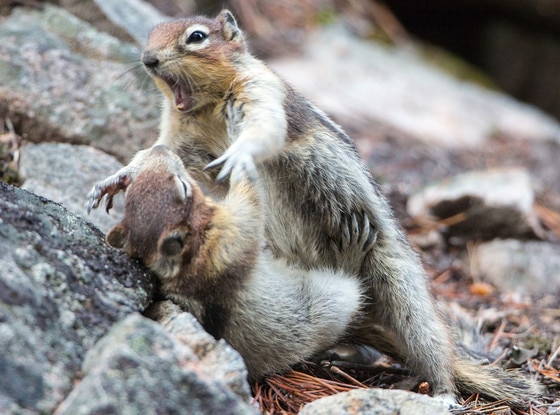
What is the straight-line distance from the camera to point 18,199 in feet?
11.0

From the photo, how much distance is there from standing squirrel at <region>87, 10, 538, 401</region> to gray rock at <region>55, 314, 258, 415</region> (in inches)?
56.2

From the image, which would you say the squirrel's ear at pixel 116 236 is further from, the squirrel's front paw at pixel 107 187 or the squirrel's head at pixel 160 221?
the squirrel's front paw at pixel 107 187

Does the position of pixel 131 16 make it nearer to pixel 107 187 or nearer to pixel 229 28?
pixel 229 28

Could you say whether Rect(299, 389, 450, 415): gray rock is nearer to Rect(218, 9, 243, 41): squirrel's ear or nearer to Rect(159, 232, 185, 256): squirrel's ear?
Rect(159, 232, 185, 256): squirrel's ear

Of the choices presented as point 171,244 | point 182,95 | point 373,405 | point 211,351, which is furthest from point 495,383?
point 182,95

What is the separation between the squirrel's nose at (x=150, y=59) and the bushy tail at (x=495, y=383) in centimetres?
232

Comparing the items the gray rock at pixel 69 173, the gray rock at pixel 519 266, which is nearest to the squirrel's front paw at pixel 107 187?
the gray rock at pixel 69 173

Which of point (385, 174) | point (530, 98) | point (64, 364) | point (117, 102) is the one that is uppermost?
point (64, 364)

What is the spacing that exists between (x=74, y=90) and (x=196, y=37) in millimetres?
1816

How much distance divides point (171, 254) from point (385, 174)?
15.5 ft

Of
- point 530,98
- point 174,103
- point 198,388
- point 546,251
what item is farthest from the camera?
point 530,98

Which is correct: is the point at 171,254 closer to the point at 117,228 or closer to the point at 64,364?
the point at 117,228

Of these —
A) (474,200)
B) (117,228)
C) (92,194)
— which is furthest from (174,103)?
(474,200)

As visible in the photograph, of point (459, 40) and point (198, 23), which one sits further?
point (459, 40)
